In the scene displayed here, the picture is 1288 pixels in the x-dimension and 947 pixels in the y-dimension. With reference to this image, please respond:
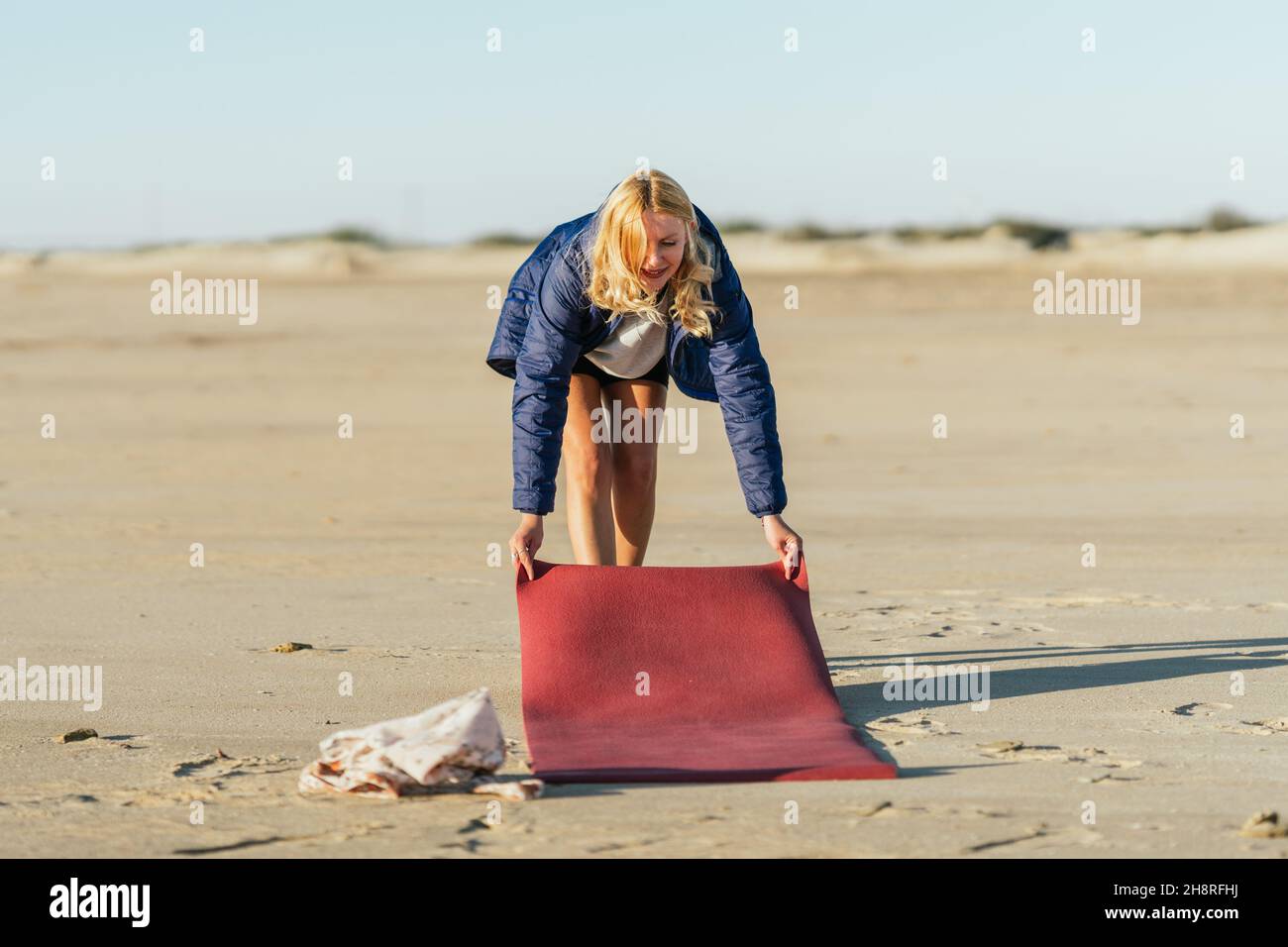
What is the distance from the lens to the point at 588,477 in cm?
546

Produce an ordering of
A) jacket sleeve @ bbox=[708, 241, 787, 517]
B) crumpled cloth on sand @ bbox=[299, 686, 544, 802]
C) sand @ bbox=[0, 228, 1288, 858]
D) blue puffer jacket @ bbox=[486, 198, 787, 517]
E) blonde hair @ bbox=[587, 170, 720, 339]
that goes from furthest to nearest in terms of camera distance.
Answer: jacket sleeve @ bbox=[708, 241, 787, 517], blue puffer jacket @ bbox=[486, 198, 787, 517], blonde hair @ bbox=[587, 170, 720, 339], crumpled cloth on sand @ bbox=[299, 686, 544, 802], sand @ bbox=[0, 228, 1288, 858]

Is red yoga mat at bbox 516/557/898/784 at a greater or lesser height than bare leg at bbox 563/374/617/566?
lesser

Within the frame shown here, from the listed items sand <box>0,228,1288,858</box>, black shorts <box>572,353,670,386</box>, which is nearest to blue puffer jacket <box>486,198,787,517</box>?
black shorts <box>572,353,670,386</box>

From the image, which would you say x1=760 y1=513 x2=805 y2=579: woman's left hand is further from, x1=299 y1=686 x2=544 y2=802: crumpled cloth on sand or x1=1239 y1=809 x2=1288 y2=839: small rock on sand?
x1=1239 y1=809 x2=1288 y2=839: small rock on sand

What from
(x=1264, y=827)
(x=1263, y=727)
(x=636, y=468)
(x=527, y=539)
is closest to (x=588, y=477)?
(x=636, y=468)

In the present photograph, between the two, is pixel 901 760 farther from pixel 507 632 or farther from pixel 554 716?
pixel 507 632

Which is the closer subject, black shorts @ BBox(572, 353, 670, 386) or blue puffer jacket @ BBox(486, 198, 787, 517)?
blue puffer jacket @ BBox(486, 198, 787, 517)

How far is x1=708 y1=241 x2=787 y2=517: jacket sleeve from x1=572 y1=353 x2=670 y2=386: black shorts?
0.37 m

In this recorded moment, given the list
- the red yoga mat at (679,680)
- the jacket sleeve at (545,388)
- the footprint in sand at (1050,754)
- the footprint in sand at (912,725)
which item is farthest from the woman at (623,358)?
the footprint in sand at (1050,754)

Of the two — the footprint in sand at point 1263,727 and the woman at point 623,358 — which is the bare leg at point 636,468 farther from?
the footprint in sand at point 1263,727

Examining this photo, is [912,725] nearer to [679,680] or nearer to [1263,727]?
[679,680]

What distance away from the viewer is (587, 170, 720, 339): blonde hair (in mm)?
4664
